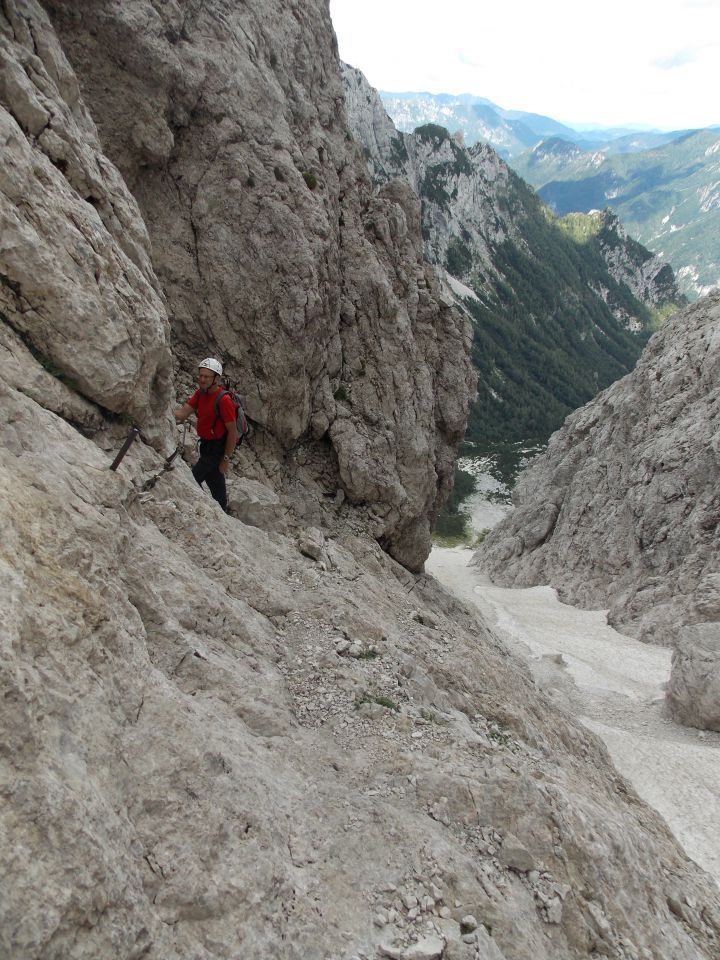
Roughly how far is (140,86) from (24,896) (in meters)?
16.3

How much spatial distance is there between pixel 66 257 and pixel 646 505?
3873 cm

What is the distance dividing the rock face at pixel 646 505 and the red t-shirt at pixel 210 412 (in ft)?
97.6

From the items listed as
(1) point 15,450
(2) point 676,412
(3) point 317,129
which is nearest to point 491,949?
(1) point 15,450

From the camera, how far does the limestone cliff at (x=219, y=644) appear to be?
5.42 metres

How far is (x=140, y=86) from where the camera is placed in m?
14.3

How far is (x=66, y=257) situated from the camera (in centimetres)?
884

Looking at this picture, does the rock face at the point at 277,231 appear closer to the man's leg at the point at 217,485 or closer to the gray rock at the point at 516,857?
the man's leg at the point at 217,485

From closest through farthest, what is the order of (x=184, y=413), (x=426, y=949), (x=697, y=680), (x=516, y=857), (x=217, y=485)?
(x=426, y=949) → (x=516, y=857) → (x=184, y=413) → (x=217, y=485) → (x=697, y=680)

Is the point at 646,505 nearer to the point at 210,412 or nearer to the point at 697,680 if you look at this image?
the point at 697,680

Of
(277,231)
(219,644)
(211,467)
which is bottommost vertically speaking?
(219,644)

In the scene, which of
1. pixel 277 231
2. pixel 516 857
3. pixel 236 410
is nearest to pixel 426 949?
pixel 516 857

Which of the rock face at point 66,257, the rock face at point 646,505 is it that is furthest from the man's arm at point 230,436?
the rock face at point 646,505

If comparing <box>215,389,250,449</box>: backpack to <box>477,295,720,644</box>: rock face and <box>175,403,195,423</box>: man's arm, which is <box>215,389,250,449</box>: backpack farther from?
<box>477,295,720,644</box>: rock face

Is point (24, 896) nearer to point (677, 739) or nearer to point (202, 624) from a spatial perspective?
point (202, 624)
